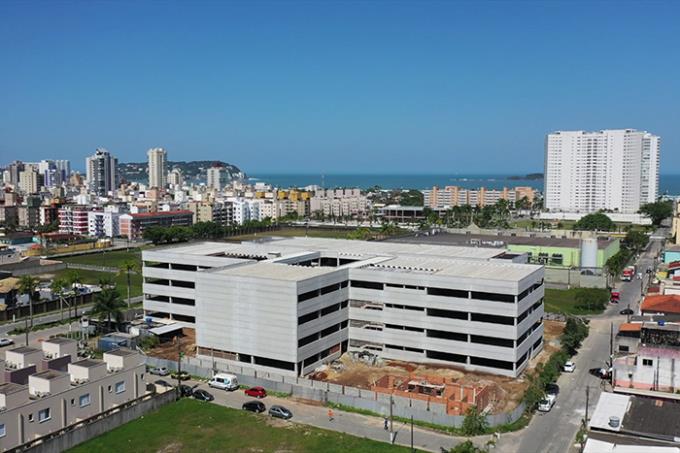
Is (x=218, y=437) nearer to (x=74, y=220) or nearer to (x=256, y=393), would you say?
(x=256, y=393)

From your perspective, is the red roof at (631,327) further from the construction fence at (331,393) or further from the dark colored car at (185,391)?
the dark colored car at (185,391)

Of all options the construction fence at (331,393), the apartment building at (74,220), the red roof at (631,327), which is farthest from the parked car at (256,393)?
the apartment building at (74,220)

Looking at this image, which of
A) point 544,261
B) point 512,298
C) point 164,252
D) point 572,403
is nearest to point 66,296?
point 164,252

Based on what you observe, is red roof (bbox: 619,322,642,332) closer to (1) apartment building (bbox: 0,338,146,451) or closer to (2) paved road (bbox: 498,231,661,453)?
(2) paved road (bbox: 498,231,661,453)

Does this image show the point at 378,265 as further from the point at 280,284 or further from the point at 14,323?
the point at 14,323

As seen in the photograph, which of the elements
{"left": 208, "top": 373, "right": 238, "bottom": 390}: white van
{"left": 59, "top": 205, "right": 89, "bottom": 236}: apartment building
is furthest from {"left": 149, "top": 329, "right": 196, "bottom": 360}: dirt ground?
{"left": 59, "top": 205, "right": 89, "bottom": 236}: apartment building

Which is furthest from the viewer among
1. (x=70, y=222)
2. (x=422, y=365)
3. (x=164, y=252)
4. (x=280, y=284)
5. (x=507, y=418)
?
(x=70, y=222)
